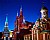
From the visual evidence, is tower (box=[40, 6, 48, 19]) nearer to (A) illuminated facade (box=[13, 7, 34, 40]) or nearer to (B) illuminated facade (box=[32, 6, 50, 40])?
(B) illuminated facade (box=[32, 6, 50, 40])

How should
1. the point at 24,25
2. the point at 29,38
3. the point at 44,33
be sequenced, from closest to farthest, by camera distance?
the point at 44,33, the point at 29,38, the point at 24,25

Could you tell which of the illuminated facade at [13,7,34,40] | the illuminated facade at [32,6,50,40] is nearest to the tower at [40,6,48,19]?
the illuminated facade at [32,6,50,40]

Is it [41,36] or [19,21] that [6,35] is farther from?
[41,36]

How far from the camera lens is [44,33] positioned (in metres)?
6.98

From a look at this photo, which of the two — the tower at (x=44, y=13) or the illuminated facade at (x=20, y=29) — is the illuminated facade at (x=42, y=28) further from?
the illuminated facade at (x=20, y=29)

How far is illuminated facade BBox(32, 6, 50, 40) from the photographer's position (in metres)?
6.98

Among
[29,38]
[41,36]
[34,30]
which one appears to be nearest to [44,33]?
[41,36]

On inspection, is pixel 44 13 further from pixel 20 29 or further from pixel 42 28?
pixel 20 29

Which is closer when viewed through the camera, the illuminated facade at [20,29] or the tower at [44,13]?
the tower at [44,13]

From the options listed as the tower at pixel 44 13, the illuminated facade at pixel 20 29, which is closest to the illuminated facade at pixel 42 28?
the tower at pixel 44 13

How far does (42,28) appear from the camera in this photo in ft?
24.2

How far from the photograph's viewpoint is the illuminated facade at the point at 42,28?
698cm

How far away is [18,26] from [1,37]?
1.24 m

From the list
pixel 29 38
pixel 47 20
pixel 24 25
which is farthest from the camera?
pixel 24 25
